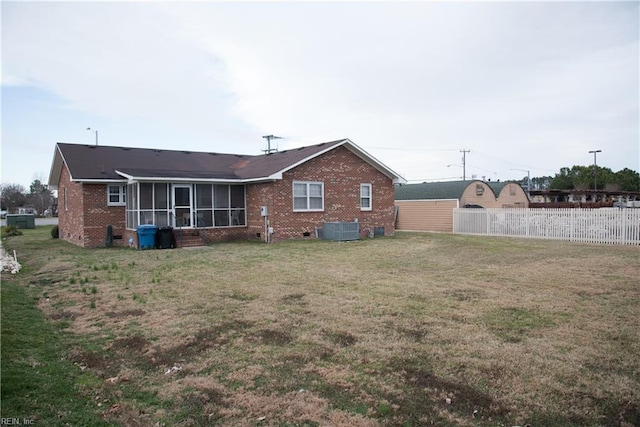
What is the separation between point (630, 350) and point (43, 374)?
6.87 meters

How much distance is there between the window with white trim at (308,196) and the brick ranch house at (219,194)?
5cm

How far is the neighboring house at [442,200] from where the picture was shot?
97.8 feet

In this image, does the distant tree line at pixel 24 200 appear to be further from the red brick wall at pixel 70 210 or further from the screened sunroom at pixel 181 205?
the screened sunroom at pixel 181 205

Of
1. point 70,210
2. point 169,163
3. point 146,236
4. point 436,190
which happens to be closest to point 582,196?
point 436,190

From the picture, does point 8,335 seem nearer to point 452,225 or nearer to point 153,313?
point 153,313

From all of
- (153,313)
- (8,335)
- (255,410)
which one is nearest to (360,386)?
(255,410)

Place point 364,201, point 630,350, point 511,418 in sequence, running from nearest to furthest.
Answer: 1. point 511,418
2. point 630,350
3. point 364,201

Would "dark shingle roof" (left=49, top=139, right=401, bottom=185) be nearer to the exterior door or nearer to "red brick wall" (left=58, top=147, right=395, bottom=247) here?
"red brick wall" (left=58, top=147, right=395, bottom=247)

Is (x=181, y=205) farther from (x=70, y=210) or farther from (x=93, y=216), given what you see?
(x=70, y=210)

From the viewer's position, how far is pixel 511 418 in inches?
159

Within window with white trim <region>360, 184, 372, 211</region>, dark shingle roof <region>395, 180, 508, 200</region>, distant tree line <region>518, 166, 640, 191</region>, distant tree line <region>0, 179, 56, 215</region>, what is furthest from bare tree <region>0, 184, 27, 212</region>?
distant tree line <region>518, 166, 640, 191</region>

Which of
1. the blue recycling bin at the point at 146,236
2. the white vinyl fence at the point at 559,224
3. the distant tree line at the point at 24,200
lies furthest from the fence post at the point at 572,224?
the distant tree line at the point at 24,200

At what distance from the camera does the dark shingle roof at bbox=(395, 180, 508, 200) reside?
3027cm

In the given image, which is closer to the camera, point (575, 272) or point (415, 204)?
point (575, 272)
